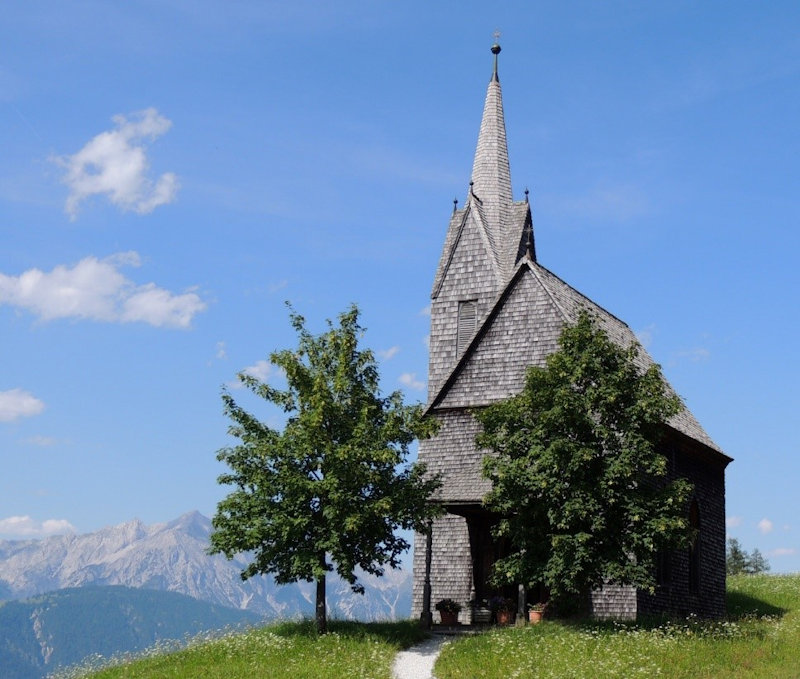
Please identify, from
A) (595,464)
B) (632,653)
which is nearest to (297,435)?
(595,464)

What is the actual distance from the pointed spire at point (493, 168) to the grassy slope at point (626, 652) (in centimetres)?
1979

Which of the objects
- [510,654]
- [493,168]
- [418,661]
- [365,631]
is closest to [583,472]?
[510,654]

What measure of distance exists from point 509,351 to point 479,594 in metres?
8.66

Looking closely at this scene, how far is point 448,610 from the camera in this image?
1257 inches

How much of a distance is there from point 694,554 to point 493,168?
63.4 feet

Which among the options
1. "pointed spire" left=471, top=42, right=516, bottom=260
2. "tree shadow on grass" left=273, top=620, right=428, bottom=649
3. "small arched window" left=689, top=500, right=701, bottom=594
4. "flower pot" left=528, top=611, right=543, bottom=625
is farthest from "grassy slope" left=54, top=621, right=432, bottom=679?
"pointed spire" left=471, top=42, right=516, bottom=260

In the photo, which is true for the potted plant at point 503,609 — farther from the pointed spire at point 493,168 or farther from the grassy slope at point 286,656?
the pointed spire at point 493,168

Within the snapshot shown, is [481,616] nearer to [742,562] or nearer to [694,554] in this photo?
[694,554]

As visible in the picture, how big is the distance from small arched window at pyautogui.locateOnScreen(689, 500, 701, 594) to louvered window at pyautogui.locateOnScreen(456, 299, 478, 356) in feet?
35.3

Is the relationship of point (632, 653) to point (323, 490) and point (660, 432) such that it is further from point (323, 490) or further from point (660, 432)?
point (323, 490)

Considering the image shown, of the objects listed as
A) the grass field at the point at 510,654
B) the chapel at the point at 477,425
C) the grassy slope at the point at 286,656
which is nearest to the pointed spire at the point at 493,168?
the chapel at the point at 477,425

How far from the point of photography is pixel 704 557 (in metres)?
37.0

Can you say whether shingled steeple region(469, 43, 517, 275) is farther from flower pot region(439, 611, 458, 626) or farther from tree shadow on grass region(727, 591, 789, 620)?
tree shadow on grass region(727, 591, 789, 620)

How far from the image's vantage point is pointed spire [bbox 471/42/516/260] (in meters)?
43.9
